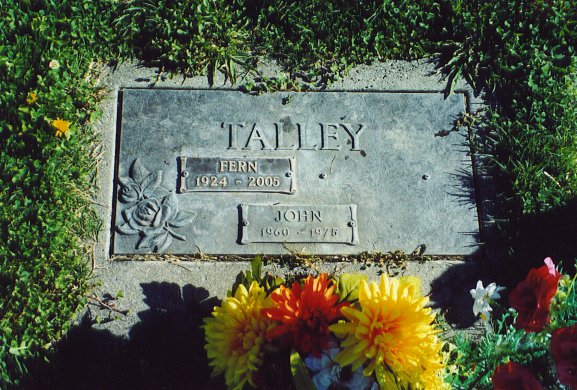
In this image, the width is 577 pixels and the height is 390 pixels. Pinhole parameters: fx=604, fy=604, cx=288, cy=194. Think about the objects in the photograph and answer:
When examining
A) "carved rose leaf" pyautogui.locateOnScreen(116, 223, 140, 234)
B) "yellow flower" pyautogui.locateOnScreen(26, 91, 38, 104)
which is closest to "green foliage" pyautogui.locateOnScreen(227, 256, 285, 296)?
"carved rose leaf" pyautogui.locateOnScreen(116, 223, 140, 234)

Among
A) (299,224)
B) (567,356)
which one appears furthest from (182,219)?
(567,356)

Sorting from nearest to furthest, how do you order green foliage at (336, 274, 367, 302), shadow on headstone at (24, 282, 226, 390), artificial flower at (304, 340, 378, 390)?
1. artificial flower at (304, 340, 378, 390)
2. green foliage at (336, 274, 367, 302)
3. shadow on headstone at (24, 282, 226, 390)

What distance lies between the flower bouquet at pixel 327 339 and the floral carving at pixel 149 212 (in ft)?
2.60

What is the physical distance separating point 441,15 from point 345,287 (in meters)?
1.87

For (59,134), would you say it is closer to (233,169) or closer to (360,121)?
(233,169)

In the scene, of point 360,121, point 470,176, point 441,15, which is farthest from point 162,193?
point 441,15

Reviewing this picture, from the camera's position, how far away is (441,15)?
3459mm

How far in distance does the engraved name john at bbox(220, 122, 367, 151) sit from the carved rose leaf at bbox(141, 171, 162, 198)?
391 mm

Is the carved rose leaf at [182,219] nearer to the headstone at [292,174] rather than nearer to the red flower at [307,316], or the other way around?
the headstone at [292,174]

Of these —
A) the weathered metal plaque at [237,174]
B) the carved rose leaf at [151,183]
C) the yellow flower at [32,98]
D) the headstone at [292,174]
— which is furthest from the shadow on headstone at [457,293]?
the yellow flower at [32,98]

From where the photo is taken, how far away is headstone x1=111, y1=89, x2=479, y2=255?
3004 millimetres

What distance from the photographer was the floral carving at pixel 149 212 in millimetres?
2980

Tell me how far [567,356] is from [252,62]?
2323 millimetres

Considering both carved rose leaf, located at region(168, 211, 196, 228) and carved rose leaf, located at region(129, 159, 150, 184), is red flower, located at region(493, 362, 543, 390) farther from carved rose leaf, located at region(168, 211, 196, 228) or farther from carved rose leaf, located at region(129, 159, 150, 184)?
carved rose leaf, located at region(129, 159, 150, 184)
